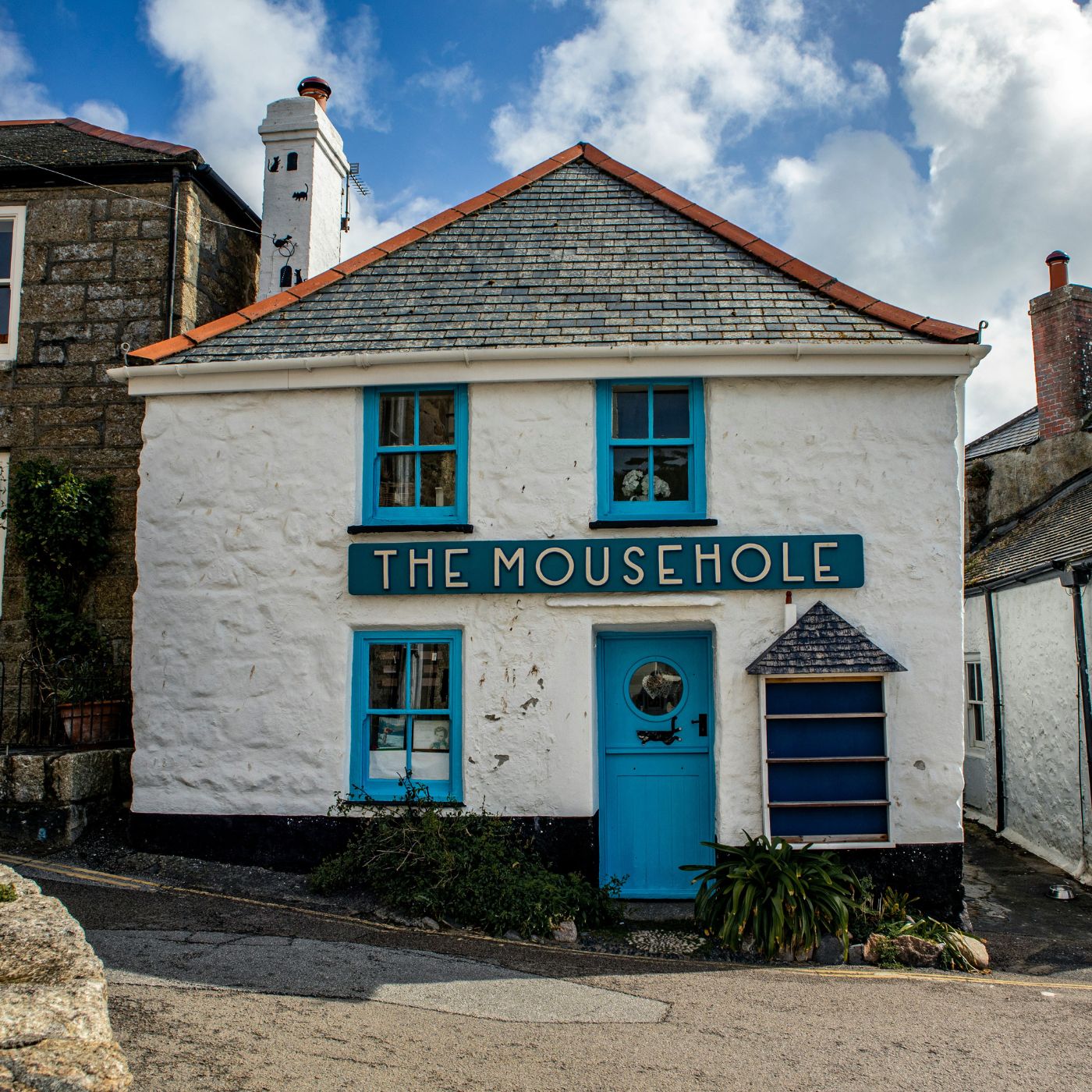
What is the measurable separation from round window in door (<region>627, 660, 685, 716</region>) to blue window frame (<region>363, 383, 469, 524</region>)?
2.11m

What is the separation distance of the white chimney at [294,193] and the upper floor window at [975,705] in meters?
10.5

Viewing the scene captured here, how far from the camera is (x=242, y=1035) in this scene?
4430mm

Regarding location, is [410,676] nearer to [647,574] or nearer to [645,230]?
[647,574]

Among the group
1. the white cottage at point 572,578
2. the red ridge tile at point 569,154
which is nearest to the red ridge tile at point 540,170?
the red ridge tile at point 569,154

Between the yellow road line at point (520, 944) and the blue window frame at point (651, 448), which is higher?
the blue window frame at point (651, 448)

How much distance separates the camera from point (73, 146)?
413 inches

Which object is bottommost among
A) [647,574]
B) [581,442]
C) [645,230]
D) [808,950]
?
[808,950]

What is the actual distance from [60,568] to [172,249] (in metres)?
3.47

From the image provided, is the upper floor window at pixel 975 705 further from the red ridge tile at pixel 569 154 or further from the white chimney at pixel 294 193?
the white chimney at pixel 294 193

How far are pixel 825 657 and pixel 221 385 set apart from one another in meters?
5.63

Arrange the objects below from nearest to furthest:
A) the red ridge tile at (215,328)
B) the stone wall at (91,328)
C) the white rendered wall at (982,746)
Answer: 1. the red ridge tile at (215,328)
2. the stone wall at (91,328)
3. the white rendered wall at (982,746)

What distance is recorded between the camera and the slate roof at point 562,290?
8.20 m

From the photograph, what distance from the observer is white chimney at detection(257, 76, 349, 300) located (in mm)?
10406

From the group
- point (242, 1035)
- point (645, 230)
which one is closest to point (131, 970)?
point (242, 1035)
